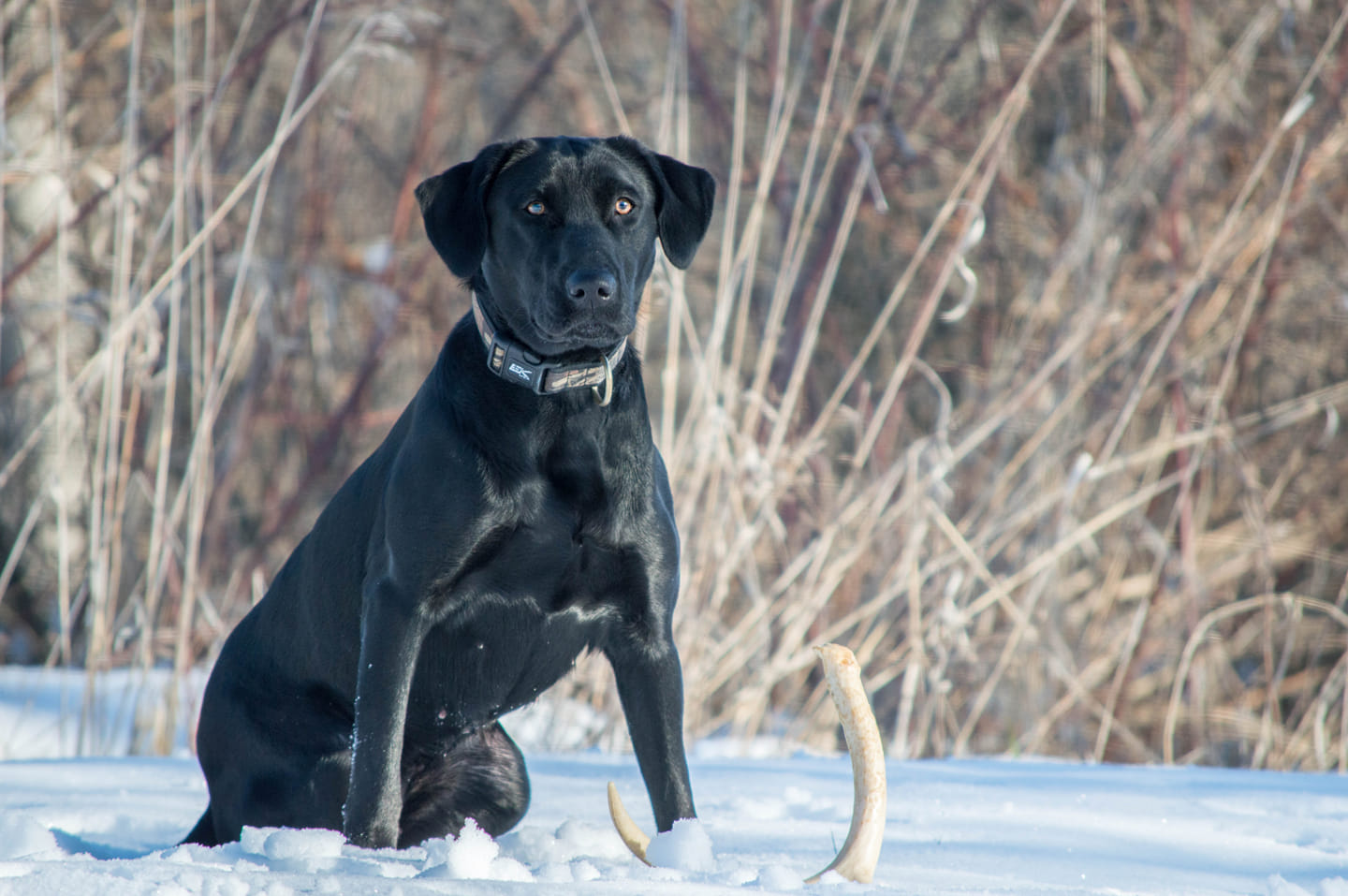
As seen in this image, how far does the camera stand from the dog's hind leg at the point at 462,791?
6.69 feet

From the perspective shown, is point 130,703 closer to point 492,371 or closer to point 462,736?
point 462,736

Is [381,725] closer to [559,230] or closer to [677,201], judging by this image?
[559,230]

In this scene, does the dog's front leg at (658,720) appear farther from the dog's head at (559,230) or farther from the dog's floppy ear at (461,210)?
the dog's floppy ear at (461,210)

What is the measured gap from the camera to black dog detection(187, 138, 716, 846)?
68.3 inches

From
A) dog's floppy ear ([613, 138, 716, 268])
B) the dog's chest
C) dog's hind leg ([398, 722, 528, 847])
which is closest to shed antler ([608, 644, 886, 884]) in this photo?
the dog's chest

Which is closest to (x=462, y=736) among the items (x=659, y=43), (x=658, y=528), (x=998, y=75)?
(x=658, y=528)

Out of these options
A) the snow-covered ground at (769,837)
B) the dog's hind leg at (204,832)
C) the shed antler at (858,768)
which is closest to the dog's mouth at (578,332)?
the shed antler at (858,768)

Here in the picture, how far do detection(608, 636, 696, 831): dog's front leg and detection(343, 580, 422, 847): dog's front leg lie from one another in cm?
32

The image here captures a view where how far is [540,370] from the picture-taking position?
180 centimetres

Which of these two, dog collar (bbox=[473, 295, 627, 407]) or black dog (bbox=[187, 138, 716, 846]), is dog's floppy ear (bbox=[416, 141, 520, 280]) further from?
dog collar (bbox=[473, 295, 627, 407])

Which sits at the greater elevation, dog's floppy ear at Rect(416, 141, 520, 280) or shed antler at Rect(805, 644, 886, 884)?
dog's floppy ear at Rect(416, 141, 520, 280)

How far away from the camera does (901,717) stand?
3582 millimetres

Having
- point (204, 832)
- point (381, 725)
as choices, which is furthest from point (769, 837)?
point (204, 832)

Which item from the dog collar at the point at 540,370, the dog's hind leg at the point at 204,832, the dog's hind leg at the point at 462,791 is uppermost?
the dog collar at the point at 540,370
